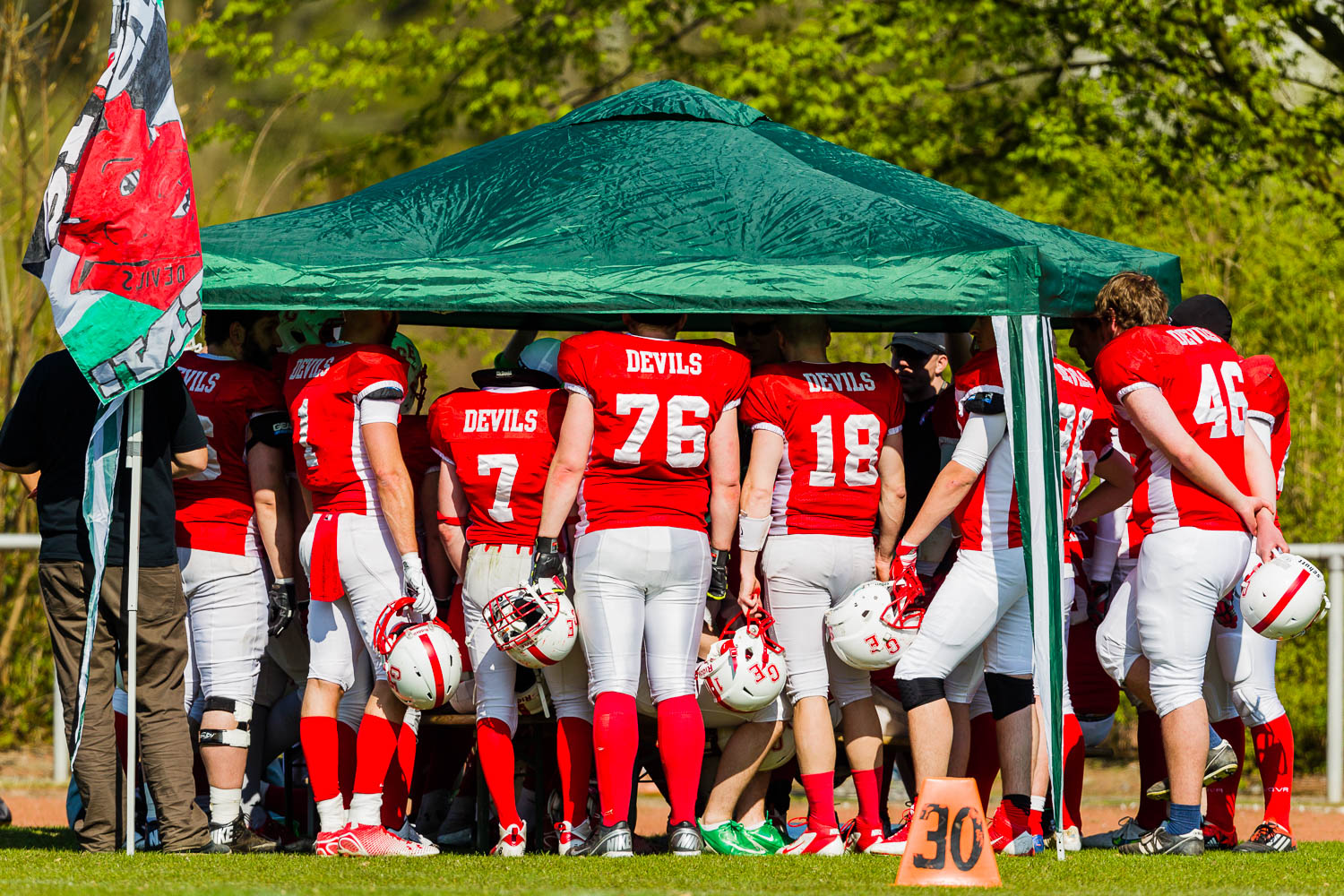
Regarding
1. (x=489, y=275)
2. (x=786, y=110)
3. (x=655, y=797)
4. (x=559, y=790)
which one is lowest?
(x=655, y=797)

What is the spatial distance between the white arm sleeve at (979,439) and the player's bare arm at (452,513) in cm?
189

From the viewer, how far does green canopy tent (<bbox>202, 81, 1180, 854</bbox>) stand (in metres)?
6.00

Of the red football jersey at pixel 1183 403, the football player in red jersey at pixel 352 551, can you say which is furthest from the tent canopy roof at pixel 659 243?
the red football jersey at pixel 1183 403

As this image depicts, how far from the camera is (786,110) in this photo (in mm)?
13625

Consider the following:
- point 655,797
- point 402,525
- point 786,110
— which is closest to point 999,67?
point 786,110

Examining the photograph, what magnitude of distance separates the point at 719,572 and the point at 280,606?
1697mm

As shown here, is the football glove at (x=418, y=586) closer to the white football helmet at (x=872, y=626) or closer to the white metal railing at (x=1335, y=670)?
the white football helmet at (x=872, y=626)

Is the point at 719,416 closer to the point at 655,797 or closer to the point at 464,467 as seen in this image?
the point at 464,467

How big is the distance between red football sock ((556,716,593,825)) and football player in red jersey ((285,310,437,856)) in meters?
0.58

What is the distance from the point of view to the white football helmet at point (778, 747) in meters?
6.52

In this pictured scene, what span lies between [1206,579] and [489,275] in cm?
289

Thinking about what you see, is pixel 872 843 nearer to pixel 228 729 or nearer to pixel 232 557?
pixel 228 729

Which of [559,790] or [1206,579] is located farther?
[559,790]

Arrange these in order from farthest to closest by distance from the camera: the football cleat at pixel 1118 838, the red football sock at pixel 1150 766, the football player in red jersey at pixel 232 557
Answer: the red football sock at pixel 1150 766
the football cleat at pixel 1118 838
the football player in red jersey at pixel 232 557
